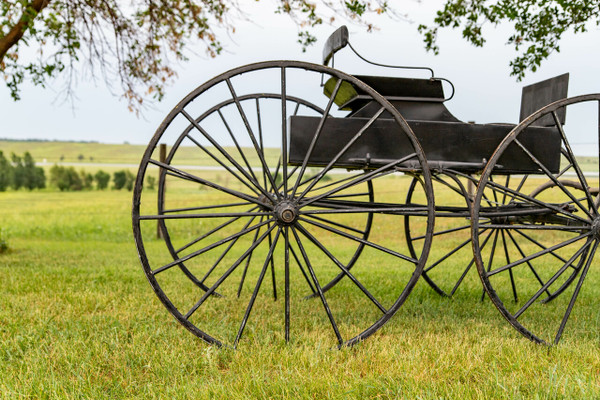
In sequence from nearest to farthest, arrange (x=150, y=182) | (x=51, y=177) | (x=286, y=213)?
(x=286, y=213)
(x=150, y=182)
(x=51, y=177)

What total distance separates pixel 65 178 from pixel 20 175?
2.48 meters

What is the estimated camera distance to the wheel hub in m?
3.27

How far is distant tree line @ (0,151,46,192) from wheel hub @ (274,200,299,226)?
1024 inches

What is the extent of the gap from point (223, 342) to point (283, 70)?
1.80m

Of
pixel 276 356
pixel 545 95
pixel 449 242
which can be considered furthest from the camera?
pixel 449 242

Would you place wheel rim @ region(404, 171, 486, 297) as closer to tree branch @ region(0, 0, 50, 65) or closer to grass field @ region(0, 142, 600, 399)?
grass field @ region(0, 142, 600, 399)

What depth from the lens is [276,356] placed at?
3.10m

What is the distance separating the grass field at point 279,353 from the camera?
2680mm

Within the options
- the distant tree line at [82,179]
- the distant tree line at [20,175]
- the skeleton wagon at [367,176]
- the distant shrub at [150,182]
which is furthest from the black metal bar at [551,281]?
the distant tree line at [20,175]

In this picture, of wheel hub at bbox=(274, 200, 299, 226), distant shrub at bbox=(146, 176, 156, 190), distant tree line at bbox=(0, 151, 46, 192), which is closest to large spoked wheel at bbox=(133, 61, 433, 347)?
wheel hub at bbox=(274, 200, 299, 226)

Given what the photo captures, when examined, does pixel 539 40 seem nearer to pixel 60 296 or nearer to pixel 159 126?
pixel 159 126

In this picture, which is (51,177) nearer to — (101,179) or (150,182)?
(101,179)

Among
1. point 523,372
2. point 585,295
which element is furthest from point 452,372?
point 585,295

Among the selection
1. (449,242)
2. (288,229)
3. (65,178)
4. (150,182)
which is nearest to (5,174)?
(65,178)
